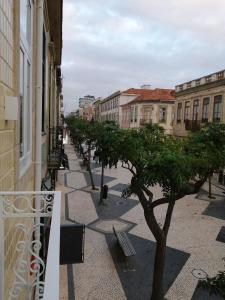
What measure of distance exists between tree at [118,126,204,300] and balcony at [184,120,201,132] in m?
18.1

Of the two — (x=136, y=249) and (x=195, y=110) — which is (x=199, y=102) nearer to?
(x=195, y=110)

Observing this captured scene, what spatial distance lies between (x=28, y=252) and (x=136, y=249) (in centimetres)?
752

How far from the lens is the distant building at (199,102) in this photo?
22.2 meters

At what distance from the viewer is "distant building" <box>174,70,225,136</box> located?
22.2m

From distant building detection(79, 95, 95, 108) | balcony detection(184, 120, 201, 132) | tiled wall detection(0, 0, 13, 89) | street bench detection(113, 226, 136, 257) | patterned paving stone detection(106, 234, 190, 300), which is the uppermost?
distant building detection(79, 95, 95, 108)

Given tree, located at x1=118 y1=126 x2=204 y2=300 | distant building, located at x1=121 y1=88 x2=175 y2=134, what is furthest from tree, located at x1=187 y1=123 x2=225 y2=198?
distant building, located at x1=121 y1=88 x2=175 y2=134

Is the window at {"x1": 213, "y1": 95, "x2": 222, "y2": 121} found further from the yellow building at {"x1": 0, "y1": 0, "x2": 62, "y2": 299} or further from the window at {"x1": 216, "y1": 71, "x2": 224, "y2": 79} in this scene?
the yellow building at {"x1": 0, "y1": 0, "x2": 62, "y2": 299}

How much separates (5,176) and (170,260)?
7.33m

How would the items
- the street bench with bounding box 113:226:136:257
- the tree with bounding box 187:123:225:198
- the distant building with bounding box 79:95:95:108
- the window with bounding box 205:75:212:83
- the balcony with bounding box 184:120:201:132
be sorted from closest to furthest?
the tree with bounding box 187:123:225:198 < the street bench with bounding box 113:226:136:257 < the window with bounding box 205:75:212:83 < the balcony with bounding box 184:120:201:132 < the distant building with bounding box 79:95:95:108

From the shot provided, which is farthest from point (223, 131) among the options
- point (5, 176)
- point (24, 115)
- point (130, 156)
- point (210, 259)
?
point (5, 176)

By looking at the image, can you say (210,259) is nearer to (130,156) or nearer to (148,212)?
(148,212)

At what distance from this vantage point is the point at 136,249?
9406 mm

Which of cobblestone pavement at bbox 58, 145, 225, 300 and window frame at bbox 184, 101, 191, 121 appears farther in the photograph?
window frame at bbox 184, 101, 191, 121

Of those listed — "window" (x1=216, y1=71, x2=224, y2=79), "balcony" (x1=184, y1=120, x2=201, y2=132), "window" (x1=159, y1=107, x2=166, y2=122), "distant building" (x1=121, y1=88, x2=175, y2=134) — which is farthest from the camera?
"window" (x1=159, y1=107, x2=166, y2=122)
